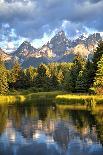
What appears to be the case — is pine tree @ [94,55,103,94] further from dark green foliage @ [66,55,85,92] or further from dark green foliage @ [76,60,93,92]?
dark green foliage @ [66,55,85,92]

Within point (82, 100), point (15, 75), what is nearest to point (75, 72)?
point (82, 100)

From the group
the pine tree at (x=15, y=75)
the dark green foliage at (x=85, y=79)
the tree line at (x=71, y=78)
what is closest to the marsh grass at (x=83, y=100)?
the tree line at (x=71, y=78)

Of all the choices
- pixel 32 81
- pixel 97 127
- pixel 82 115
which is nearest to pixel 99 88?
pixel 82 115

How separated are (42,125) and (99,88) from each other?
40718 millimetres

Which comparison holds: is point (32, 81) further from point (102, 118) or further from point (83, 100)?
point (102, 118)

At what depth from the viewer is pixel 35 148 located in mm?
35500

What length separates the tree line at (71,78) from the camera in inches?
3823

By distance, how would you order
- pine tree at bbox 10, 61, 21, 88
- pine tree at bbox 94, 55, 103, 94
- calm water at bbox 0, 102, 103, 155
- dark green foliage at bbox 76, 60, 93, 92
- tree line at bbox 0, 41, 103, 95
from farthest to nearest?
1. pine tree at bbox 10, 61, 21, 88
2. dark green foliage at bbox 76, 60, 93, 92
3. tree line at bbox 0, 41, 103, 95
4. pine tree at bbox 94, 55, 103, 94
5. calm water at bbox 0, 102, 103, 155

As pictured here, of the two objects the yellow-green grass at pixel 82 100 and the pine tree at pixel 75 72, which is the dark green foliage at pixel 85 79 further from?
the yellow-green grass at pixel 82 100

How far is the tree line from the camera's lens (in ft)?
319

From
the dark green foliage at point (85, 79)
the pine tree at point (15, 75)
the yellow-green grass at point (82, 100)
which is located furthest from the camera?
the pine tree at point (15, 75)

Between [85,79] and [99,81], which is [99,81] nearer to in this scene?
[99,81]

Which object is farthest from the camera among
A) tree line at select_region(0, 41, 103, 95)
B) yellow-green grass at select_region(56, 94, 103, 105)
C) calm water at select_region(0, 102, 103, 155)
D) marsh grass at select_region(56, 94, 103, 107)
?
tree line at select_region(0, 41, 103, 95)

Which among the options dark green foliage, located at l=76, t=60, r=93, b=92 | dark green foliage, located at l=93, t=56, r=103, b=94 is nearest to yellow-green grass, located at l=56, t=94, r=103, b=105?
dark green foliage, located at l=93, t=56, r=103, b=94
